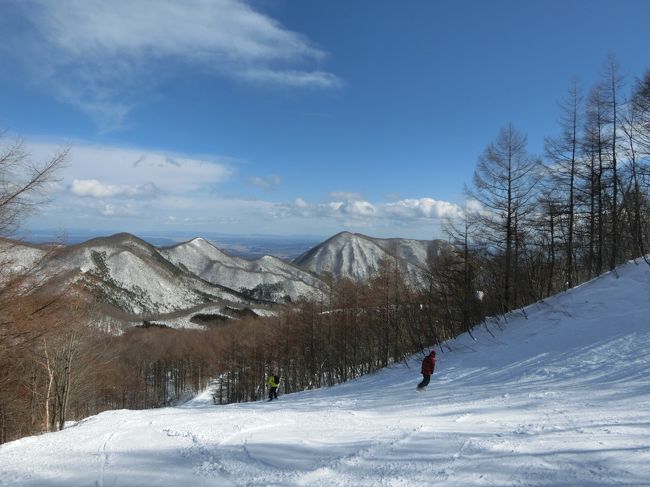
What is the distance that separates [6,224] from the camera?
382 inches

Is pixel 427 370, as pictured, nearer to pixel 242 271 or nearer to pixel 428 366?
pixel 428 366

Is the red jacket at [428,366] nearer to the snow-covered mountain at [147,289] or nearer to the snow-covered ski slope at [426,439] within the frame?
the snow-covered ski slope at [426,439]

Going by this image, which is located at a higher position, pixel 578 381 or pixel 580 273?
pixel 580 273

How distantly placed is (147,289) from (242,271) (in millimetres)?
45117

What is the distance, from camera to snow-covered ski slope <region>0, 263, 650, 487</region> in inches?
214

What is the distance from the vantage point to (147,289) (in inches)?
4781

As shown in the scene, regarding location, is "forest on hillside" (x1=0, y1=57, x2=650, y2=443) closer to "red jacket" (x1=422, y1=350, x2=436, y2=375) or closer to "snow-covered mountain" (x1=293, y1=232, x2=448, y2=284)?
"red jacket" (x1=422, y1=350, x2=436, y2=375)

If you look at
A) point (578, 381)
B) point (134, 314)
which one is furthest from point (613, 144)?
point (134, 314)

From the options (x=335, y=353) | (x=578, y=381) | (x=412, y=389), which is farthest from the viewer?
(x=335, y=353)

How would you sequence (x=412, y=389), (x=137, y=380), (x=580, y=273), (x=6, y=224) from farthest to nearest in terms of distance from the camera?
(x=137, y=380) < (x=580, y=273) < (x=412, y=389) < (x=6, y=224)

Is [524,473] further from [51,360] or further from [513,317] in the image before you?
[51,360]

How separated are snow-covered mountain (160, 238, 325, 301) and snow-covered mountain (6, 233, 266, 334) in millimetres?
11172

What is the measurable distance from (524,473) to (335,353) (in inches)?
1443

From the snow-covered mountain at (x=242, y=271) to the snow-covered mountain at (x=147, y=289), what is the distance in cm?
1117
